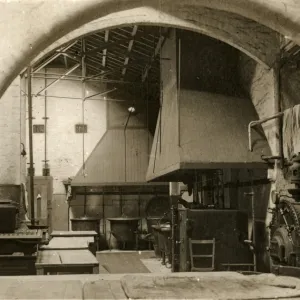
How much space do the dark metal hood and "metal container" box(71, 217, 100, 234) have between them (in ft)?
27.0

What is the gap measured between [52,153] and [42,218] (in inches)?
119

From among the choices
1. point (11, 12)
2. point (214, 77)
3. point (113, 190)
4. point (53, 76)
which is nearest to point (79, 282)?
point (11, 12)

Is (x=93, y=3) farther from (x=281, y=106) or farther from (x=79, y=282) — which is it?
(x=281, y=106)

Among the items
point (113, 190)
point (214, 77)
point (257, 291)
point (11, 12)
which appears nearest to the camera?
point (257, 291)

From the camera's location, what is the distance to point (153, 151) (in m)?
10.6

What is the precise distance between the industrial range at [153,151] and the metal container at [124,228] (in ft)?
0.13

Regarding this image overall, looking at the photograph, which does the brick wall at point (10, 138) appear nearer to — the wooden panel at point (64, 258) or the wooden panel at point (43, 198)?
the wooden panel at point (64, 258)

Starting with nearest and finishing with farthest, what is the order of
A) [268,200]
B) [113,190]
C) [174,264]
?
[268,200] → [174,264] → [113,190]

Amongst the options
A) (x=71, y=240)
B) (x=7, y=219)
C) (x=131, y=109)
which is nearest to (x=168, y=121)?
(x=71, y=240)

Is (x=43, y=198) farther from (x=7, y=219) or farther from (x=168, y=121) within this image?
(x=7, y=219)

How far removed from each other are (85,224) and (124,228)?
138 centimetres

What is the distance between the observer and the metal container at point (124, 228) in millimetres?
16312

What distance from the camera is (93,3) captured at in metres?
4.86

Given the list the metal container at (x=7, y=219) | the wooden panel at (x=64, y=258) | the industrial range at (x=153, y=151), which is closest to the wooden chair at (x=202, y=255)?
the industrial range at (x=153, y=151)
